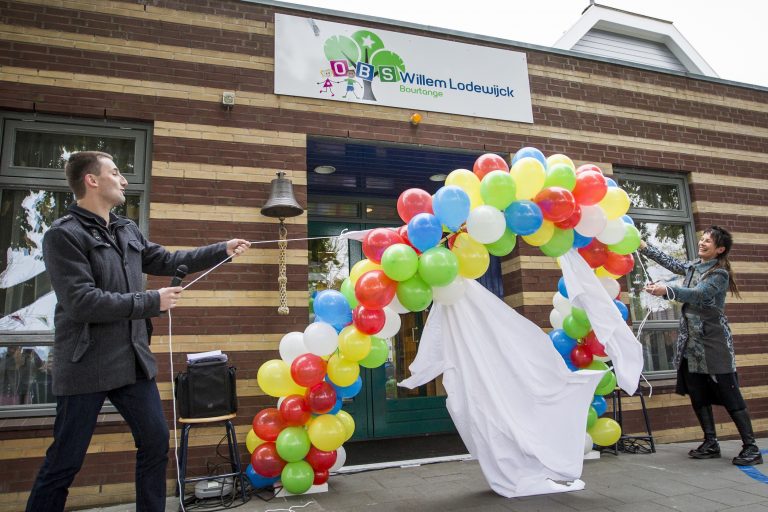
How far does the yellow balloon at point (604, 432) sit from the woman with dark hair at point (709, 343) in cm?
95

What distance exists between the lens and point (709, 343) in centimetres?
505

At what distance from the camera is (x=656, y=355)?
6461mm

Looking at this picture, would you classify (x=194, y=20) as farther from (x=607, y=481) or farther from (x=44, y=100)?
(x=607, y=481)

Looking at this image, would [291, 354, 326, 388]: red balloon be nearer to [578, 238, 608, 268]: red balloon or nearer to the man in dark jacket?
the man in dark jacket

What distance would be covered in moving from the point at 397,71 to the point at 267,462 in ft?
13.6

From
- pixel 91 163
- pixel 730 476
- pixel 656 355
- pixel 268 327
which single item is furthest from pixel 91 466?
pixel 656 355

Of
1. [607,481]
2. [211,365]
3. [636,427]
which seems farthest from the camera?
[636,427]

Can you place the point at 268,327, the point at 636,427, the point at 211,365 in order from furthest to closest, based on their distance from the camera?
the point at 636,427 → the point at 268,327 → the point at 211,365

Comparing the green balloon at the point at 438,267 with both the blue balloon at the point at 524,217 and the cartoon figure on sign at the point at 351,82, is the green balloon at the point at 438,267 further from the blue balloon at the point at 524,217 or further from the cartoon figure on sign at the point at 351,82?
the cartoon figure on sign at the point at 351,82

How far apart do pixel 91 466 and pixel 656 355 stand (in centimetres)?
618

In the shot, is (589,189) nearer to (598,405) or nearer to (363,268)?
(363,268)

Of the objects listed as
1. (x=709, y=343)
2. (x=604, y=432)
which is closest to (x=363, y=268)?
(x=604, y=432)

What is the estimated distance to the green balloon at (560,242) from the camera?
3900mm

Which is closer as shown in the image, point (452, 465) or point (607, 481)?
point (607, 481)
